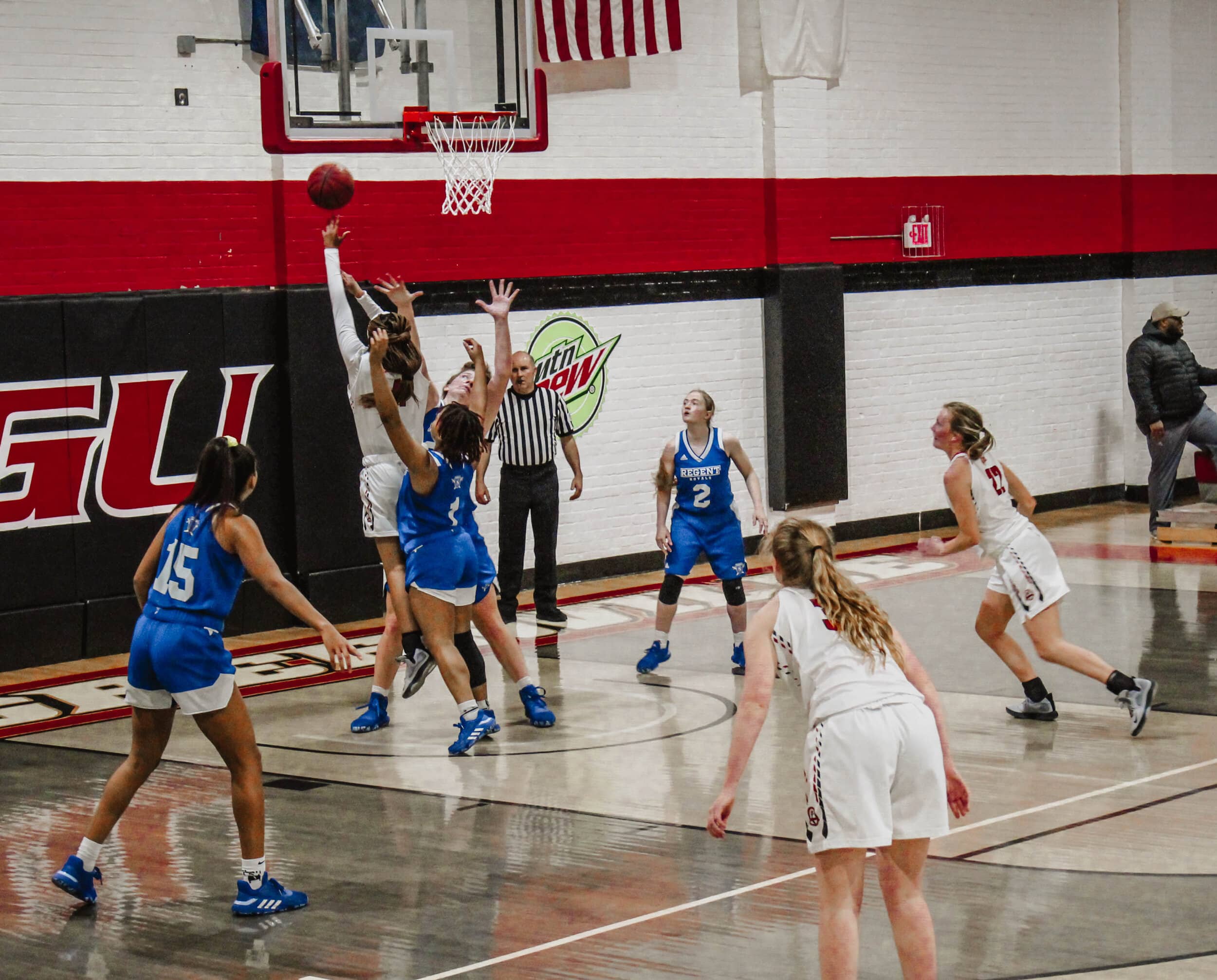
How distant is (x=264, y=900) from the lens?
646 cm

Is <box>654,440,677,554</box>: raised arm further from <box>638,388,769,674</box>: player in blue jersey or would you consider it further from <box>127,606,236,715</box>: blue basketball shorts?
<box>127,606,236,715</box>: blue basketball shorts

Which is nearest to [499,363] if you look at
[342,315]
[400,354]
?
[400,354]

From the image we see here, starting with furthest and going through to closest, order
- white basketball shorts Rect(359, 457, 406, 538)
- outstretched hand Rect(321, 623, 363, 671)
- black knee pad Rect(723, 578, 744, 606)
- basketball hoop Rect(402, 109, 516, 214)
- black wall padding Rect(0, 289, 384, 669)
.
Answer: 1. black wall padding Rect(0, 289, 384, 669)
2. basketball hoop Rect(402, 109, 516, 214)
3. black knee pad Rect(723, 578, 744, 606)
4. white basketball shorts Rect(359, 457, 406, 538)
5. outstretched hand Rect(321, 623, 363, 671)

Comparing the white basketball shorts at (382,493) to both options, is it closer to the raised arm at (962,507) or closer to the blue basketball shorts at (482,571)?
the blue basketball shorts at (482,571)

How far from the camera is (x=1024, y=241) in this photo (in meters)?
18.0

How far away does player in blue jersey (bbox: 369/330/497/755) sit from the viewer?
28.6 ft

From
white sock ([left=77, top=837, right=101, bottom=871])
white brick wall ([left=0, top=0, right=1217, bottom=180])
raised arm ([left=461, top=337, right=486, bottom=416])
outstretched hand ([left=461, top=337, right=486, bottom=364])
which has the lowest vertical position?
white sock ([left=77, top=837, right=101, bottom=871])

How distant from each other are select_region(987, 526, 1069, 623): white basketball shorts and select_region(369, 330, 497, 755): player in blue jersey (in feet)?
9.29

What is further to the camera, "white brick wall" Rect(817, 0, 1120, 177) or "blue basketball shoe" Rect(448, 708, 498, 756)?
"white brick wall" Rect(817, 0, 1120, 177)

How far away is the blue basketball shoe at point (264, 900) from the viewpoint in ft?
21.1

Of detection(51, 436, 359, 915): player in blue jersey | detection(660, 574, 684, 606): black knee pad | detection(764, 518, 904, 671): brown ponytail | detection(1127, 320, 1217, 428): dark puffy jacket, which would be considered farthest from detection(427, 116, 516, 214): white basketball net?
detection(764, 518, 904, 671): brown ponytail

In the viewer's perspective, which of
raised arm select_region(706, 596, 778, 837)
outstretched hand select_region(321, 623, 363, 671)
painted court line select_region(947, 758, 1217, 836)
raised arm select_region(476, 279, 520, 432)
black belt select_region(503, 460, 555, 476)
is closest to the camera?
raised arm select_region(706, 596, 778, 837)

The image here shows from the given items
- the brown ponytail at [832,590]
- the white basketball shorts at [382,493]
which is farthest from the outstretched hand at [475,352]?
the brown ponytail at [832,590]

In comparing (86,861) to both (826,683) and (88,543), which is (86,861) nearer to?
(826,683)
